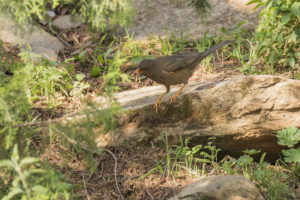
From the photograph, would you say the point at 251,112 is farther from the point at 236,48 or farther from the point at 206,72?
the point at 236,48

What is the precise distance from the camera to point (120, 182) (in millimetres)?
3531

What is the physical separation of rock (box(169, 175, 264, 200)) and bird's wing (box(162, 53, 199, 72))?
5.94ft

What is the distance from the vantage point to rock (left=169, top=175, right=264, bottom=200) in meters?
2.81

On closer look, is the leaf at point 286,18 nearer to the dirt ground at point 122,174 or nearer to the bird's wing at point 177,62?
the bird's wing at point 177,62

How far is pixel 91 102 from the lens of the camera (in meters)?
2.27


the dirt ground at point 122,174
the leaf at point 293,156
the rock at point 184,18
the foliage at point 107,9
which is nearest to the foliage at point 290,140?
the leaf at point 293,156

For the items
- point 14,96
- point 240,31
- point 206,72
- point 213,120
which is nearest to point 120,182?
point 213,120

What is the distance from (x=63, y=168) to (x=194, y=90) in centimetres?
186

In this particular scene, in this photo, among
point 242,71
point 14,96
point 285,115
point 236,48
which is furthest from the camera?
point 236,48

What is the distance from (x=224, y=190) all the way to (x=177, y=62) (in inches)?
82.3

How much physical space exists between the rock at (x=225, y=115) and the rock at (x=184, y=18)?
2603 millimetres

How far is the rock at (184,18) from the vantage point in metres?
6.55

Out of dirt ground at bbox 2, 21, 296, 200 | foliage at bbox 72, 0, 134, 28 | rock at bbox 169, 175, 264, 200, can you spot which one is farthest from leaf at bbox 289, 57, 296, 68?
foliage at bbox 72, 0, 134, 28

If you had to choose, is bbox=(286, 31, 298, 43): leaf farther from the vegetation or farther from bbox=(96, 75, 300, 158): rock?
bbox=(96, 75, 300, 158): rock
